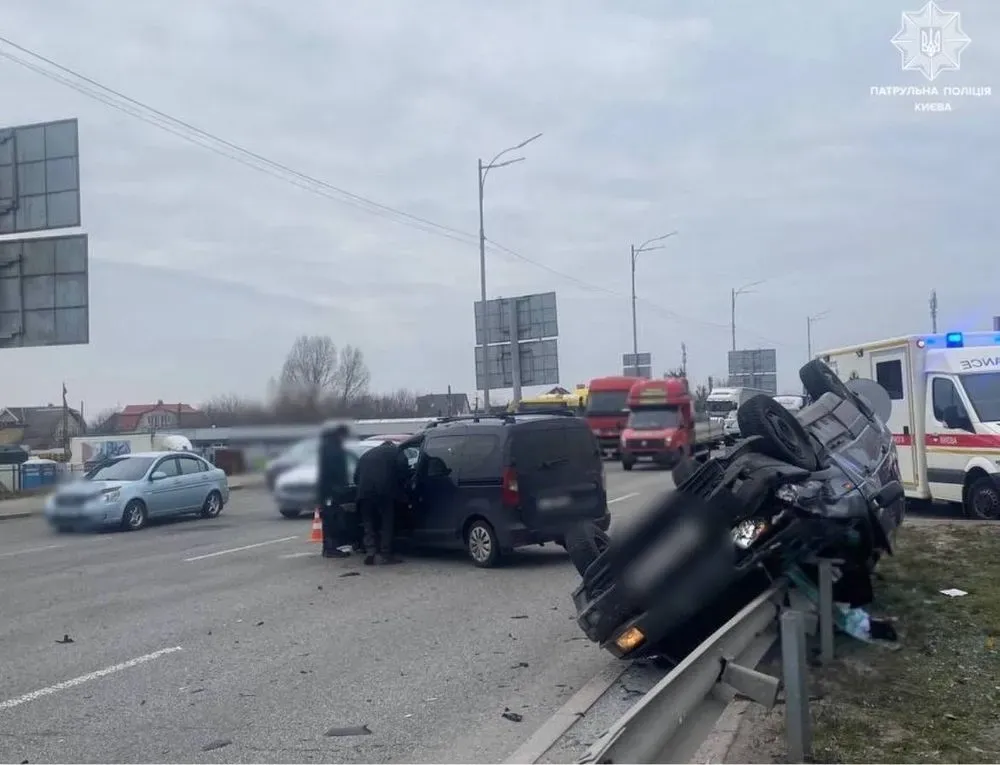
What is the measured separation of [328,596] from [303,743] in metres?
5.11

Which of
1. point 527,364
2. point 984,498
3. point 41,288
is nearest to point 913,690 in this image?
point 984,498

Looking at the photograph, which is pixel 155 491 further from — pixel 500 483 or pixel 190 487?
pixel 500 483

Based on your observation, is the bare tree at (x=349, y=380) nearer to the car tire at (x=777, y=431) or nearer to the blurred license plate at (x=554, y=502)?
the car tire at (x=777, y=431)

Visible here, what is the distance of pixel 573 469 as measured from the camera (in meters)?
12.6

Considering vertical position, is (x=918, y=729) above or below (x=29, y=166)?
below

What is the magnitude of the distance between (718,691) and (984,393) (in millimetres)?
11593

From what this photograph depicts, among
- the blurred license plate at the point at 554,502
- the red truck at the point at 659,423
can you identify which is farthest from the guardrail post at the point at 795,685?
the red truck at the point at 659,423

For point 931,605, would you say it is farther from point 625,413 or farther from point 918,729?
point 625,413

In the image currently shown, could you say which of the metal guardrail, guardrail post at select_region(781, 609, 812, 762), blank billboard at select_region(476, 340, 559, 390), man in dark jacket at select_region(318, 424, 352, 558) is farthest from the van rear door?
blank billboard at select_region(476, 340, 559, 390)

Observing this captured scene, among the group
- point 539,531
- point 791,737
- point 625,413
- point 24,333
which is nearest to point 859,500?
point 791,737

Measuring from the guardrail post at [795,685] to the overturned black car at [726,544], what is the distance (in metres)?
1.70

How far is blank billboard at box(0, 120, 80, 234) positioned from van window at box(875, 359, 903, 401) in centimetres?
1903

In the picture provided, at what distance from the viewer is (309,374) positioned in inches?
233

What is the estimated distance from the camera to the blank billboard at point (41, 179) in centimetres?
2489
